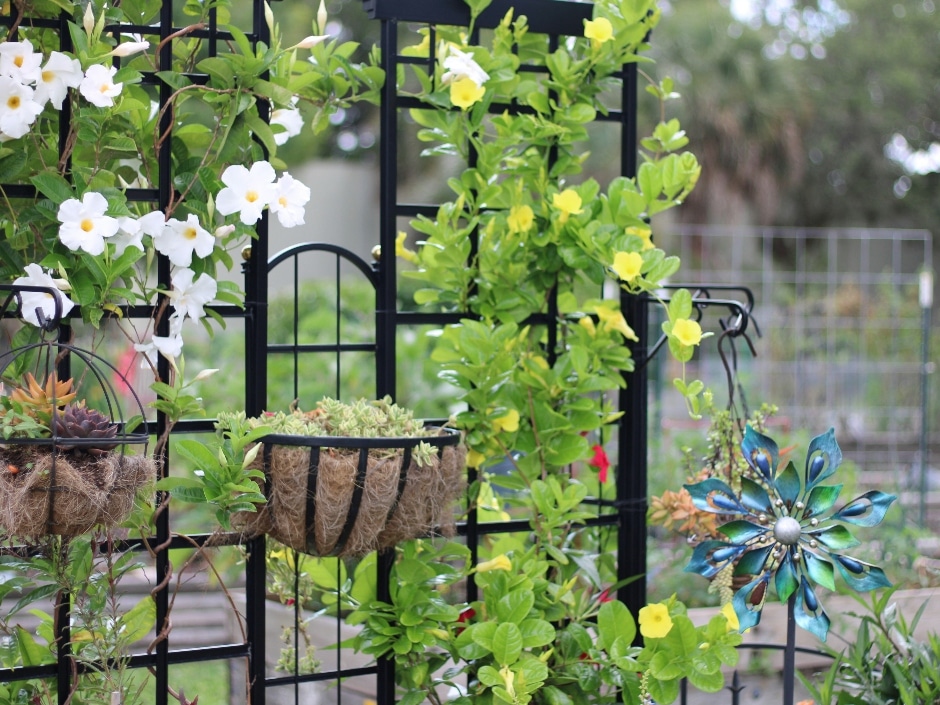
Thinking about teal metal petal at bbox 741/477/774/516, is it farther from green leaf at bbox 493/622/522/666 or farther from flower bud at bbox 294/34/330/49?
flower bud at bbox 294/34/330/49

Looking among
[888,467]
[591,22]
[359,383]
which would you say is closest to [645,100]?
[888,467]

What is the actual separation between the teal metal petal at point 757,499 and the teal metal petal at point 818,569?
10 cm

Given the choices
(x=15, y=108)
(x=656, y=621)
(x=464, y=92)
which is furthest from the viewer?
(x=464, y=92)

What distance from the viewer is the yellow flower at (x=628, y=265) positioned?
1.97 meters

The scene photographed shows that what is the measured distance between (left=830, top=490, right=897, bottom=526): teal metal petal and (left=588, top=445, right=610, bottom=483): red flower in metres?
0.68

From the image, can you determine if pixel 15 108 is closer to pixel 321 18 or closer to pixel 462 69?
pixel 321 18

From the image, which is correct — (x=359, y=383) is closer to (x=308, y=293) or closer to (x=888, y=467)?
(x=308, y=293)

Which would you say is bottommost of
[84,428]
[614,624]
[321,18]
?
[614,624]

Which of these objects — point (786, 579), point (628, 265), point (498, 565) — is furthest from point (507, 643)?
point (628, 265)

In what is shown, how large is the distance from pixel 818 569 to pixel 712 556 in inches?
6.9

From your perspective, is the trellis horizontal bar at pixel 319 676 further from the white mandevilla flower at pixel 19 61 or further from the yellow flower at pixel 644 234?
the white mandevilla flower at pixel 19 61

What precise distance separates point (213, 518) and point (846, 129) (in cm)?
1611

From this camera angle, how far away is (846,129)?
1603 centimetres

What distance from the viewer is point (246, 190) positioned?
5.80 ft
